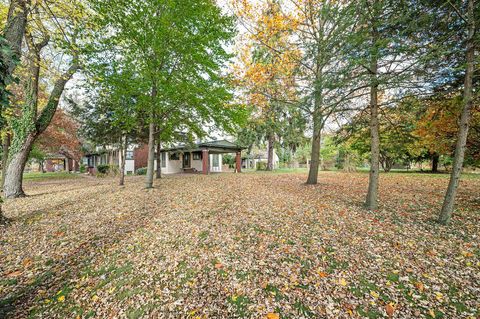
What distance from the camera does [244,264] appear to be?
3.59 metres

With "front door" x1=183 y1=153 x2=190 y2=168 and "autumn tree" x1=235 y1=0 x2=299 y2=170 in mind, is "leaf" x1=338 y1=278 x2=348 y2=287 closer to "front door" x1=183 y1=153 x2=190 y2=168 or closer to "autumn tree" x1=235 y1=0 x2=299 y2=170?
"autumn tree" x1=235 y1=0 x2=299 y2=170

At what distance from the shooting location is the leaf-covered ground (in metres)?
2.75

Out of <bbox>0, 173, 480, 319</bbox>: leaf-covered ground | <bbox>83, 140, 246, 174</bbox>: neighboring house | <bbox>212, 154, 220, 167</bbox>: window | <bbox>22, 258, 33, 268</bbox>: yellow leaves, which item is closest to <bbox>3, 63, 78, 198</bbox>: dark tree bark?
<bbox>0, 173, 480, 319</bbox>: leaf-covered ground

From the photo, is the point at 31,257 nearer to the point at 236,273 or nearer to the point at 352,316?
the point at 236,273

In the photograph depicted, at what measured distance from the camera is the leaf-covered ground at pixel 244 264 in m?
2.75

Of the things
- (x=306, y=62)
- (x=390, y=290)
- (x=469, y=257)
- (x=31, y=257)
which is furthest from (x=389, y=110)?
(x=31, y=257)

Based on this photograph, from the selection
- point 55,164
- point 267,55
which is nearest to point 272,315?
point 267,55

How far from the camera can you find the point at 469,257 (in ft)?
11.9

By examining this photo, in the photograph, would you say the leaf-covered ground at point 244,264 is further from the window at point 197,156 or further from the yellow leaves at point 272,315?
the window at point 197,156

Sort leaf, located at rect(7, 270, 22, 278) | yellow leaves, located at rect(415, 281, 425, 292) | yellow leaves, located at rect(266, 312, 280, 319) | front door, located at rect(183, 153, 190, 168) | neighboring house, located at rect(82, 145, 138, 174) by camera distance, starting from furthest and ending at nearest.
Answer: neighboring house, located at rect(82, 145, 138, 174), front door, located at rect(183, 153, 190, 168), leaf, located at rect(7, 270, 22, 278), yellow leaves, located at rect(415, 281, 425, 292), yellow leaves, located at rect(266, 312, 280, 319)

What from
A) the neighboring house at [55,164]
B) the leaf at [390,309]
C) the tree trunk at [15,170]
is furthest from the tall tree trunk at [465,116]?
the neighboring house at [55,164]

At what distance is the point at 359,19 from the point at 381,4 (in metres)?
0.62

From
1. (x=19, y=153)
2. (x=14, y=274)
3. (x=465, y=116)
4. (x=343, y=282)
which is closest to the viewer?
(x=343, y=282)

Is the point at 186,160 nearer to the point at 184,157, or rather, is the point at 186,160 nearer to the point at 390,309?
the point at 184,157
